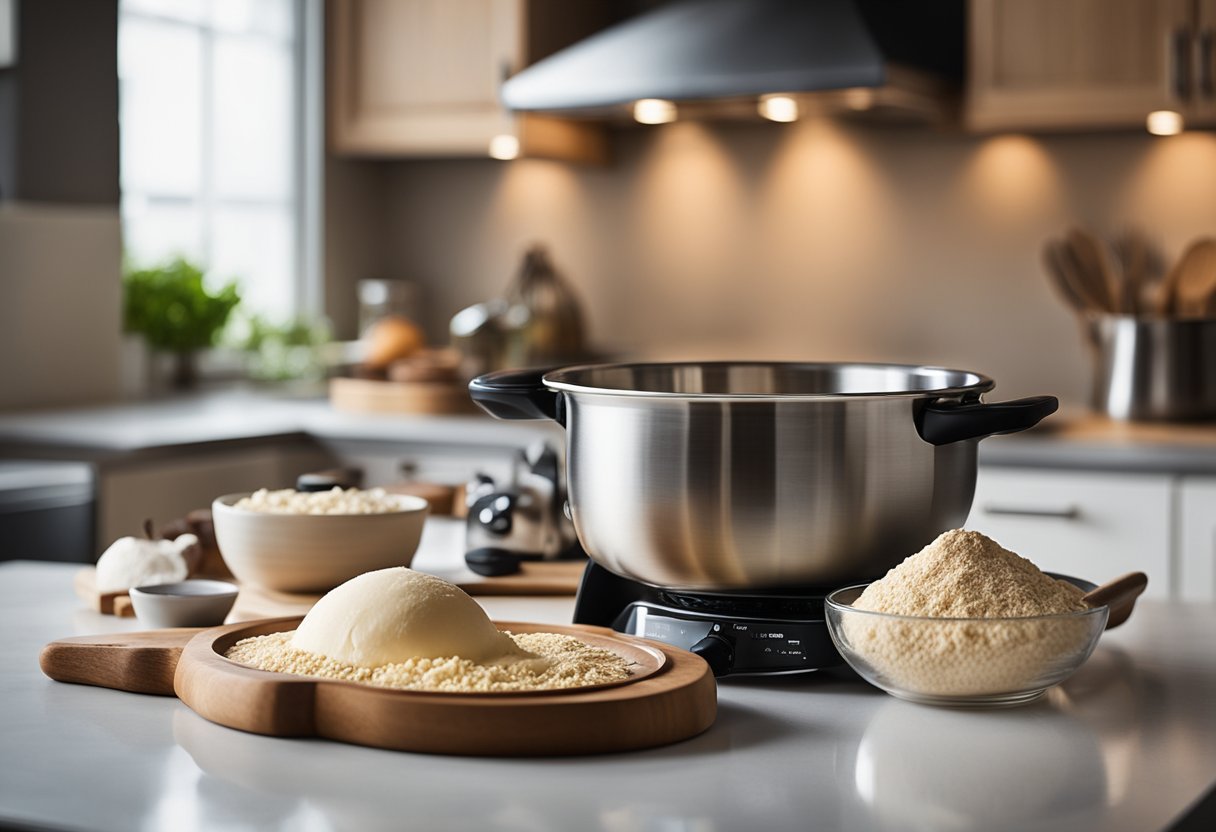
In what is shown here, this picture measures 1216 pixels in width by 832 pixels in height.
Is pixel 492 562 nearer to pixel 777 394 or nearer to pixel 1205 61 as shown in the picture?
pixel 777 394

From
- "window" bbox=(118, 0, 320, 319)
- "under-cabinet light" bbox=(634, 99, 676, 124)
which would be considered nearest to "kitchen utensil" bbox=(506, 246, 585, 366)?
"under-cabinet light" bbox=(634, 99, 676, 124)

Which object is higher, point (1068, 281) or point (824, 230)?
point (824, 230)

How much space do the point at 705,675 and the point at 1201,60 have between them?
2400mm

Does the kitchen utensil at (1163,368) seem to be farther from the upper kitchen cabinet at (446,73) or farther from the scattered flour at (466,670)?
the scattered flour at (466,670)

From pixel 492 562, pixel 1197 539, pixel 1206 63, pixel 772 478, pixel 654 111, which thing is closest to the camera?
pixel 772 478

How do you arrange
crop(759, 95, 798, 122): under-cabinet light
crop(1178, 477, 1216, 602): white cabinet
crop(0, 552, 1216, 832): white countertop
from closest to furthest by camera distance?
1. crop(0, 552, 1216, 832): white countertop
2. crop(1178, 477, 1216, 602): white cabinet
3. crop(759, 95, 798, 122): under-cabinet light

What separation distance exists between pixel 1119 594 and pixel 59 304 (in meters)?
2.48

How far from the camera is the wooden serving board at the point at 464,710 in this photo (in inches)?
33.5

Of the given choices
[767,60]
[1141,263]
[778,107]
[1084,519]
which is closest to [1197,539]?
[1084,519]

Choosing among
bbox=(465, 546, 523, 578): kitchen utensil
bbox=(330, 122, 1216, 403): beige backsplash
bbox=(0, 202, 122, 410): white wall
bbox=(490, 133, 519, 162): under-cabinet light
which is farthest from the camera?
bbox=(490, 133, 519, 162): under-cabinet light

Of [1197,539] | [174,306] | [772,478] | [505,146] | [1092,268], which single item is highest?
[505,146]

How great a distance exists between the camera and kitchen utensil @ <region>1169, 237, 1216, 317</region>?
3.02 meters

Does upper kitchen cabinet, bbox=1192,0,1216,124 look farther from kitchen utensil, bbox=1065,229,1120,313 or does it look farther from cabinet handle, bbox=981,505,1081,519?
cabinet handle, bbox=981,505,1081,519

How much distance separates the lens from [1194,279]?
9.96ft
